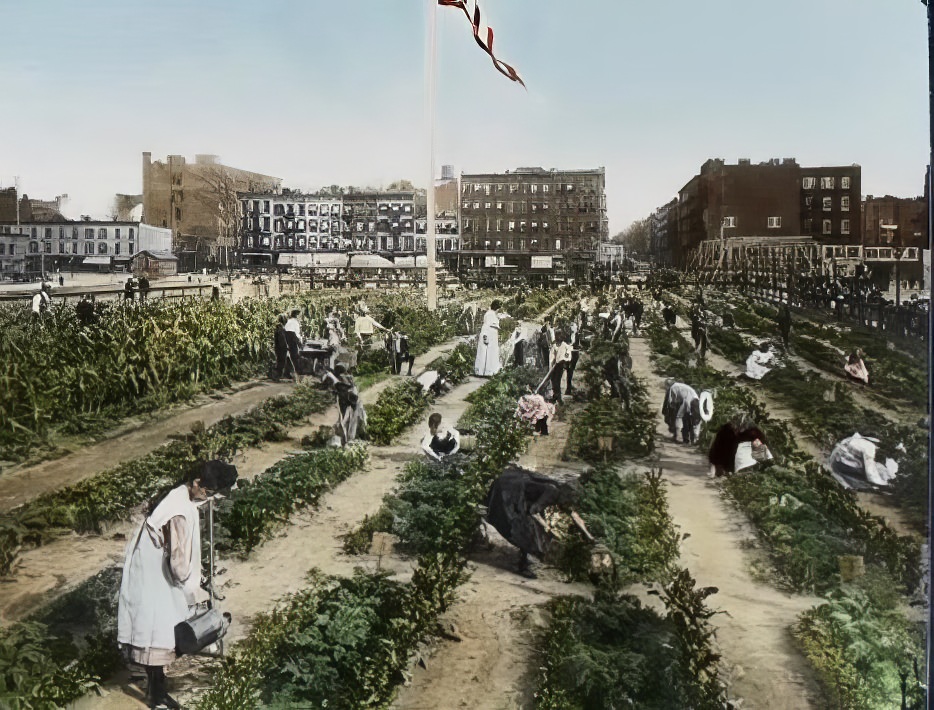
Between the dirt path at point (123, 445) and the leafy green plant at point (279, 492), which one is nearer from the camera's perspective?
the leafy green plant at point (279, 492)

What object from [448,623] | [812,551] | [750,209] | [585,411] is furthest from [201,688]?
[750,209]

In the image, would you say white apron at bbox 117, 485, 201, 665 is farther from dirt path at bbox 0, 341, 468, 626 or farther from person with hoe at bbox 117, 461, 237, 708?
dirt path at bbox 0, 341, 468, 626

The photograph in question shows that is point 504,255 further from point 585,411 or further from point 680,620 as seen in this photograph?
point 680,620

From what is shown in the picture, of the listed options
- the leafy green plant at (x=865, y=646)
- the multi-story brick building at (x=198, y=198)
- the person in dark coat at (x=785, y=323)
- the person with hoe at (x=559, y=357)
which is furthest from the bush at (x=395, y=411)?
the leafy green plant at (x=865, y=646)

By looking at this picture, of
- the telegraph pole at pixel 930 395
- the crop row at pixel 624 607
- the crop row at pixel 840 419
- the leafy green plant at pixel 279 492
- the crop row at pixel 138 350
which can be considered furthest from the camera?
the crop row at pixel 138 350

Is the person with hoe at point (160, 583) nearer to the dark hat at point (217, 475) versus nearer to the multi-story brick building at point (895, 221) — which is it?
the dark hat at point (217, 475)

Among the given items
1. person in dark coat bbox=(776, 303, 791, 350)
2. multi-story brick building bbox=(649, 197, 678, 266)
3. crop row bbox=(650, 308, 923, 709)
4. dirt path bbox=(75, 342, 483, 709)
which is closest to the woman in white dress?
dirt path bbox=(75, 342, 483, 709)
